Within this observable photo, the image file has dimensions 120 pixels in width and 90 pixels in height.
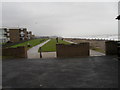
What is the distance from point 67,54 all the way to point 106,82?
7196mm

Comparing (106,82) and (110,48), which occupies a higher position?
(110,48)

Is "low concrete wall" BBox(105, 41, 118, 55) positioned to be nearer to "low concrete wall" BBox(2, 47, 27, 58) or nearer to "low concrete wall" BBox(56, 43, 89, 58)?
"low concrete wall" BBox(56, 43, 89, 58)

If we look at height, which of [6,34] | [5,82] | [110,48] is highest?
[6,34]

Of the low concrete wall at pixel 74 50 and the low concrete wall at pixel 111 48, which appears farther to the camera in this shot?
the low concrete wall at pixel 74 50

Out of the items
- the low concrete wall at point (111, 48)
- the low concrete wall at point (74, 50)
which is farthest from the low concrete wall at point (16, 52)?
the low concrete wall at point (111, 48)

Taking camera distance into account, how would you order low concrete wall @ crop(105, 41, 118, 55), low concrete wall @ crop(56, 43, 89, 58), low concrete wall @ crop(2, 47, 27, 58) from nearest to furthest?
low concrete wall @ crop(105, 41, 118, 55), low concrete wall @ crop(56, 43, 89, 58), low concrete wall @ crop(2, 47, 27, 58)

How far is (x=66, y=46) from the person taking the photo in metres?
12.6

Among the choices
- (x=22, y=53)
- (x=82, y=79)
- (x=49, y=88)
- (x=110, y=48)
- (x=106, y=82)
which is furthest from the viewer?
(x=22, y=53)

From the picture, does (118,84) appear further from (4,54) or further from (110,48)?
(4,54)

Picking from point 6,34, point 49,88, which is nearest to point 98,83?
point 49,88

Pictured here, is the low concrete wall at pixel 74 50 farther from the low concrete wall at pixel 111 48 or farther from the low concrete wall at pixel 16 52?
the low concrete wall at pixel 16 52

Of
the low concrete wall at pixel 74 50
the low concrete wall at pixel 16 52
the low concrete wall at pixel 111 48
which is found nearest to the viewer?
the low concrete wall at pixel 111 48

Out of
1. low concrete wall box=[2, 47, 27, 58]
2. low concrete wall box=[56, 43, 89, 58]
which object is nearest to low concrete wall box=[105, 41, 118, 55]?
low concrete wall box=[56, 43, 89, 58]

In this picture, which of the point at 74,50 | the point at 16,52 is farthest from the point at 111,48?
the point at 16,52
